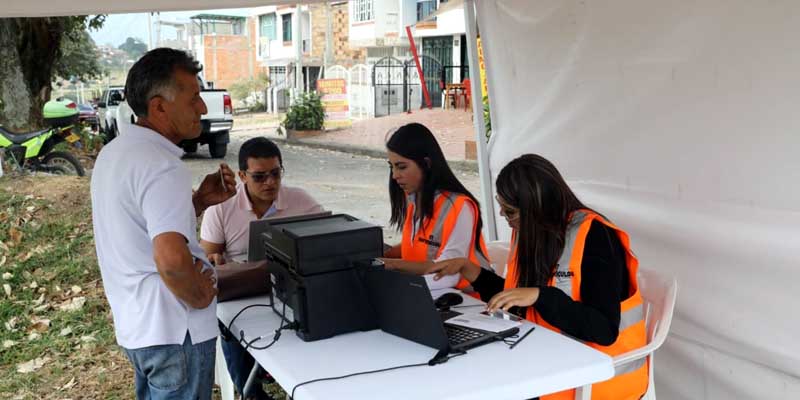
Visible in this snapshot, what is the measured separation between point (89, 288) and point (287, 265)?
13.0ft

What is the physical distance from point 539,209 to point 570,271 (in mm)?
214

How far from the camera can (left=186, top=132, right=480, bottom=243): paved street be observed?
877cm

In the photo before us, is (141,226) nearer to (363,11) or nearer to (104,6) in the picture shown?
(104,6)

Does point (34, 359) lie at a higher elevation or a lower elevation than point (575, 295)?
lower

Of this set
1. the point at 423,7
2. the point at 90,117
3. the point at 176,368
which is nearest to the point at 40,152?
the point at 176,368

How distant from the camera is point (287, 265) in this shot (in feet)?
6.62

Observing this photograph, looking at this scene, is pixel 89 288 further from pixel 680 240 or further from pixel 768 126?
pixel 768 126

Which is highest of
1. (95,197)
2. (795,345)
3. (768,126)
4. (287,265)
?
(768,126)

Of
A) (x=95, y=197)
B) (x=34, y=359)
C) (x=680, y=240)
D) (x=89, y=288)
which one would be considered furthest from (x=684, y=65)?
(x=89, y=288)

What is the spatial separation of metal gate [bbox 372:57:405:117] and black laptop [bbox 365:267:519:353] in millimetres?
19411

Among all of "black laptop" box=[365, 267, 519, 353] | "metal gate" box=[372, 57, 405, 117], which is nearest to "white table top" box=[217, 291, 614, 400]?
"black laptop" box=[365, 267, 519, 353]

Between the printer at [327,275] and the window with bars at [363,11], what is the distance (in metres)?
27.2

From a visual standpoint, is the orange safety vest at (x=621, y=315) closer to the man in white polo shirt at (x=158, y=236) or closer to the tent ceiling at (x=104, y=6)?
the man in white polo shirt at (x=158, y=236)

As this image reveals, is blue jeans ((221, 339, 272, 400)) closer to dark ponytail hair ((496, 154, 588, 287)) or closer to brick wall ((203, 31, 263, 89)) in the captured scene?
dark ponytail hair ((496, 154, 588, 287))
